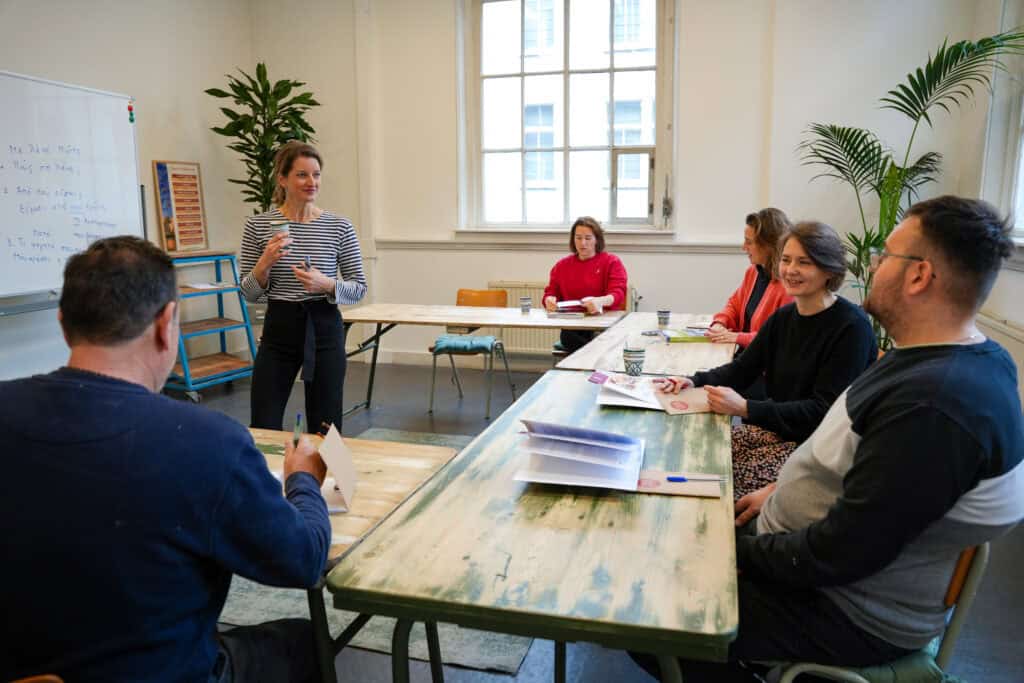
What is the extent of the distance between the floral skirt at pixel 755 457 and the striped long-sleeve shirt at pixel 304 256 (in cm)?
163

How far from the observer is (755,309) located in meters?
3.39

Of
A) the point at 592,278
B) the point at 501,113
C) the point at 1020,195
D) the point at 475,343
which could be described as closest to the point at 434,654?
the point at 475,343

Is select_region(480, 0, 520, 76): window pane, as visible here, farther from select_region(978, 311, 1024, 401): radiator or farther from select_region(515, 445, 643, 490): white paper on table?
select_region(515, 445, 643, 490): white paper on table

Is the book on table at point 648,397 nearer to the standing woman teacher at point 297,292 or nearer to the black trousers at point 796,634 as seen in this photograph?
the black trousers at point 796,634

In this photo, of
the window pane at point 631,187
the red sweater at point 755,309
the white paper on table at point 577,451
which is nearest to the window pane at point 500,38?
the window pane at point 631,187

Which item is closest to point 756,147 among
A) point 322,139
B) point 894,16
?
point 894,16

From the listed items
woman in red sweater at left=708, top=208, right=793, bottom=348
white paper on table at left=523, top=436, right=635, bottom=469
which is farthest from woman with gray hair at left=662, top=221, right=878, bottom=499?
woman in red sweater at left=708, top=208, right=793, bottom=348

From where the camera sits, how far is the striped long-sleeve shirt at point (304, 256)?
287 cm

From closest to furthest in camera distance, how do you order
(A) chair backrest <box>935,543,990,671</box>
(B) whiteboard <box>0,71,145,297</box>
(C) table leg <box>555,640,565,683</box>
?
(A) chair backrest <box>935,543,990,671</box>
(C) table leg <box>555,640,565,683</box>
(B) whiteboard <box>0,71,145,297</box>

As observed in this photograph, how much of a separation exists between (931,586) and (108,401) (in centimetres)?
134

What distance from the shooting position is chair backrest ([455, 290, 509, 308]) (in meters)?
5.02

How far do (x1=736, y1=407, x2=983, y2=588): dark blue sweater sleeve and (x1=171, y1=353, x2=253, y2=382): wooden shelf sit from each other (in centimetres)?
465

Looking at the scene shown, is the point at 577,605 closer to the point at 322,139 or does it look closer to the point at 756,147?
the point at 756,147

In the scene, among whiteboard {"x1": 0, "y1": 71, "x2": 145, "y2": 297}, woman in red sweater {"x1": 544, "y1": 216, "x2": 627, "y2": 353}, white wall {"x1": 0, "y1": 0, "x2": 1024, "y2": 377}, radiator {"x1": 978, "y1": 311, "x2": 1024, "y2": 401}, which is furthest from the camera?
white wall {"x1": 0, "y1": 0, "x2": 1024, "y2": 377}
